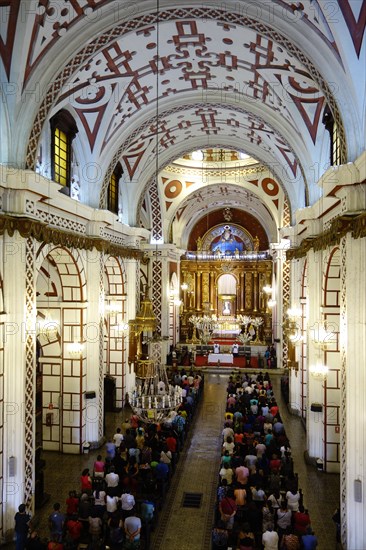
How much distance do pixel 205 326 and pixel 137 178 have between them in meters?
14.2

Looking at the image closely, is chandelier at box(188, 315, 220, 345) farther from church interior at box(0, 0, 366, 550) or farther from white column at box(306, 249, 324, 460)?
white column at box(306, 249, 324, 460)

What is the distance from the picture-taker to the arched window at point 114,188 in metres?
15.3

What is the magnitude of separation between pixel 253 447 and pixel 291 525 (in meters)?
3.02

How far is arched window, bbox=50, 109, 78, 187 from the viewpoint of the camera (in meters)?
11.1

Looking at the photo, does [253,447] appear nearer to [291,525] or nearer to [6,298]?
[291,525]

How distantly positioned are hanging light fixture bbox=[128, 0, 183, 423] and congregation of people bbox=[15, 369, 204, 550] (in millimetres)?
814

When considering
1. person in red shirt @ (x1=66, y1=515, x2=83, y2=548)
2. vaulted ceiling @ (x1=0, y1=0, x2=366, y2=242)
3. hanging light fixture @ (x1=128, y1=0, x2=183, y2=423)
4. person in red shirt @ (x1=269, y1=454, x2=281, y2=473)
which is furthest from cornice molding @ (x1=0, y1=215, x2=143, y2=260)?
person in red shirt @ (x1=269, y1=454, x2=281, y2=473)

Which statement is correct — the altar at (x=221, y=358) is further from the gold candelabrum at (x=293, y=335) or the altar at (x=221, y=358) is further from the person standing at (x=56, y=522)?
the person standing at (x=56, y=522)

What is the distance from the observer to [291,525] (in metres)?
7.73

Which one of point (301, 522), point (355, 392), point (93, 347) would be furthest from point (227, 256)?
point (301, 522)

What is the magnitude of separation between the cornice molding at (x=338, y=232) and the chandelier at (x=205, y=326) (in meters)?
15.0

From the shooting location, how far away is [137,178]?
16.5 m

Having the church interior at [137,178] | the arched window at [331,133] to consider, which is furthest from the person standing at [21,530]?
the arched window at [331,133]

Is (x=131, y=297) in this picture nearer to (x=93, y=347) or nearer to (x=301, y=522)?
(x=93, y=347)
